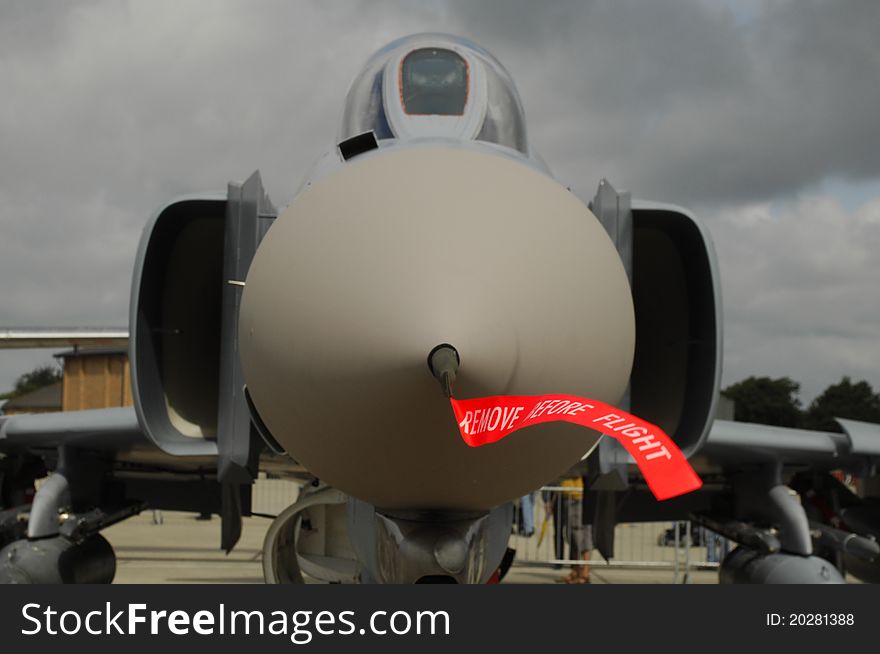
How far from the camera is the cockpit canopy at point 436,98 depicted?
151 inches

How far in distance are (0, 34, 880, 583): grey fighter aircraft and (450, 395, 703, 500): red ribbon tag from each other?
1.6 inches

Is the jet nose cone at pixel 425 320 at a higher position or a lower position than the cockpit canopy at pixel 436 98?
lower

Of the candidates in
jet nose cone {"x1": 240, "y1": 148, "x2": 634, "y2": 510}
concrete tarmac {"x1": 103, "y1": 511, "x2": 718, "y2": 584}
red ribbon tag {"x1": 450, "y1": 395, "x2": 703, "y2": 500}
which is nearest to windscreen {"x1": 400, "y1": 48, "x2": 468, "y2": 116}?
jet nose cone {"x1": 240, "y1": 148, "x2": 634, "y2": 510}

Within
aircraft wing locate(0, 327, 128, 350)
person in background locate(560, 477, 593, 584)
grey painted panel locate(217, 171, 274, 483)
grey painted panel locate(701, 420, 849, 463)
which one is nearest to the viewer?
grey painted panel locate(217, 171, 274, 483)

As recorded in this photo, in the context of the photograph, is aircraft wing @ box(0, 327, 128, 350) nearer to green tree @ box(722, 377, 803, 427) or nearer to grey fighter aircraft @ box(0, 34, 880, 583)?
grey fighter aircraft @ box(0, 34, 880, 583)

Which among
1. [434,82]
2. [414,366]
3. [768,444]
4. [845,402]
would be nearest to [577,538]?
[768,444]

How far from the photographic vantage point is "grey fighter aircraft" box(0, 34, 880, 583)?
223 cm

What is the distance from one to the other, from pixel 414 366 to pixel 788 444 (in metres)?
4.27

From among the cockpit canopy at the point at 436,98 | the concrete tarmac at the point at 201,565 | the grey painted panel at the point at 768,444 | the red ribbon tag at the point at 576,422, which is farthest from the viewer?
the concrete tarmac at the point at 201,565

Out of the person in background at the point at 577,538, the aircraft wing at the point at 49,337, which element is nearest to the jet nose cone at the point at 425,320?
the person in background at the point at 577,538

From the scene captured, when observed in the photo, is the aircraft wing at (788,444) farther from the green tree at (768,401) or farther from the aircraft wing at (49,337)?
the green tree at (768,401)

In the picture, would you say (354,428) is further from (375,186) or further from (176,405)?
(176,405)

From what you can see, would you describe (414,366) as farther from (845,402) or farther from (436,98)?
(845,402)

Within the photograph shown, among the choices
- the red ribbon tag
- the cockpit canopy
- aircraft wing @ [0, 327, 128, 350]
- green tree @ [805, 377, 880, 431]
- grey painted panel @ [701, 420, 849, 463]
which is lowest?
the red ribbon tag
